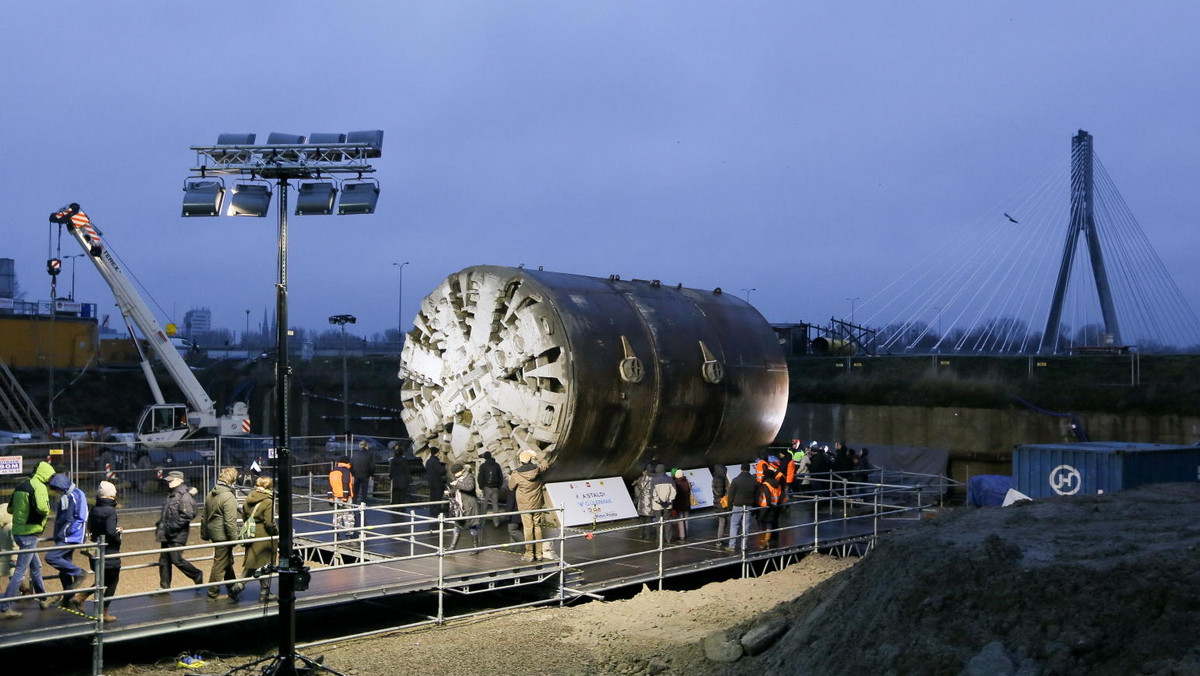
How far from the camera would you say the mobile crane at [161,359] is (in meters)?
29.6

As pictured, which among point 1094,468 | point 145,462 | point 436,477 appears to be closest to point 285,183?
point 436,477

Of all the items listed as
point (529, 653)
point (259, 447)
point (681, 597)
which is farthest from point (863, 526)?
point (259, 447)

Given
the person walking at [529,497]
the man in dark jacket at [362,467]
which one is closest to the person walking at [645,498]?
the person walking at [529,497]

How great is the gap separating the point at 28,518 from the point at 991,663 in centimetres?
1069

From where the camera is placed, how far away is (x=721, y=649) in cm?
1079

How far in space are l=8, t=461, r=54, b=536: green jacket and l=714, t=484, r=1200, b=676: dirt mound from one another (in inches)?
329

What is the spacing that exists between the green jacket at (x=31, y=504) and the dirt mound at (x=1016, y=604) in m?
8.36

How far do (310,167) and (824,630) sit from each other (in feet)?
23.6

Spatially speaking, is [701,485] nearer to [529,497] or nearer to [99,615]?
[529,497]

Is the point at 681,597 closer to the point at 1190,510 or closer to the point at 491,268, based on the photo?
the point at 1190,510

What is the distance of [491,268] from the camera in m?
19.5

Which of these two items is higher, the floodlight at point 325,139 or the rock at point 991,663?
the floodlight at point 325,139

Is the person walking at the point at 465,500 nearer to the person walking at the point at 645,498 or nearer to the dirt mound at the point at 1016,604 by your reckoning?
the person walking at the point at 645,498

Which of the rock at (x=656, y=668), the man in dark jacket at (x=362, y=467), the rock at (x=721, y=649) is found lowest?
the rock at (x=656, y=668)
